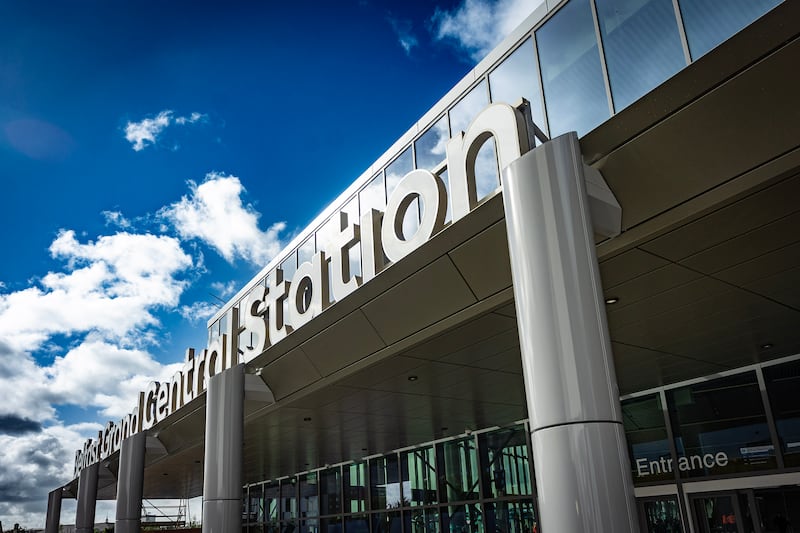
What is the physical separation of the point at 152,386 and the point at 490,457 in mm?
10035

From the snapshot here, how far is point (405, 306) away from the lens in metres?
10.3

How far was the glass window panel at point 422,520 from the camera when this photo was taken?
21.0 metres

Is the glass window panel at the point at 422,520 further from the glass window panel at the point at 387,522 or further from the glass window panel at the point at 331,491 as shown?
the glass window panel at the point at 331,491

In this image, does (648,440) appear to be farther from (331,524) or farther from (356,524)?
(331,524)

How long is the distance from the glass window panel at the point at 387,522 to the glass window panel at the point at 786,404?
43.6 ft

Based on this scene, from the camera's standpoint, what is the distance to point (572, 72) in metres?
8.36

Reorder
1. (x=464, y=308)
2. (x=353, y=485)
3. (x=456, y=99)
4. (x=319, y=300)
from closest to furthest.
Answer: (x=464, y=308)
(x=319, y=300)
(x=456, y=99)
(x=353, y=485)

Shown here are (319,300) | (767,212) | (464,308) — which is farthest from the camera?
(319,300)

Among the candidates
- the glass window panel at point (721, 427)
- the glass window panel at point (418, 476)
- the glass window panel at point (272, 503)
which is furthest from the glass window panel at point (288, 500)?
the glass window panel at point (721, 427)

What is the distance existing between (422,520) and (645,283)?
15100mm

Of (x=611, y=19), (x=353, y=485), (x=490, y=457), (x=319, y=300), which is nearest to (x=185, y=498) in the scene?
(x=353, y=485)

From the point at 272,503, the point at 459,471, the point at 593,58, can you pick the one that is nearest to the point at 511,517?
the point at 459,471

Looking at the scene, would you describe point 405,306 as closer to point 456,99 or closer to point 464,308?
point 464,308

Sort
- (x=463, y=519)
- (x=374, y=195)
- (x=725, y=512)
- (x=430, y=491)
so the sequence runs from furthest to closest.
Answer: (x=430, y=491), (x=463, y=519), (x=374, y=195), (x=725, y=512)
